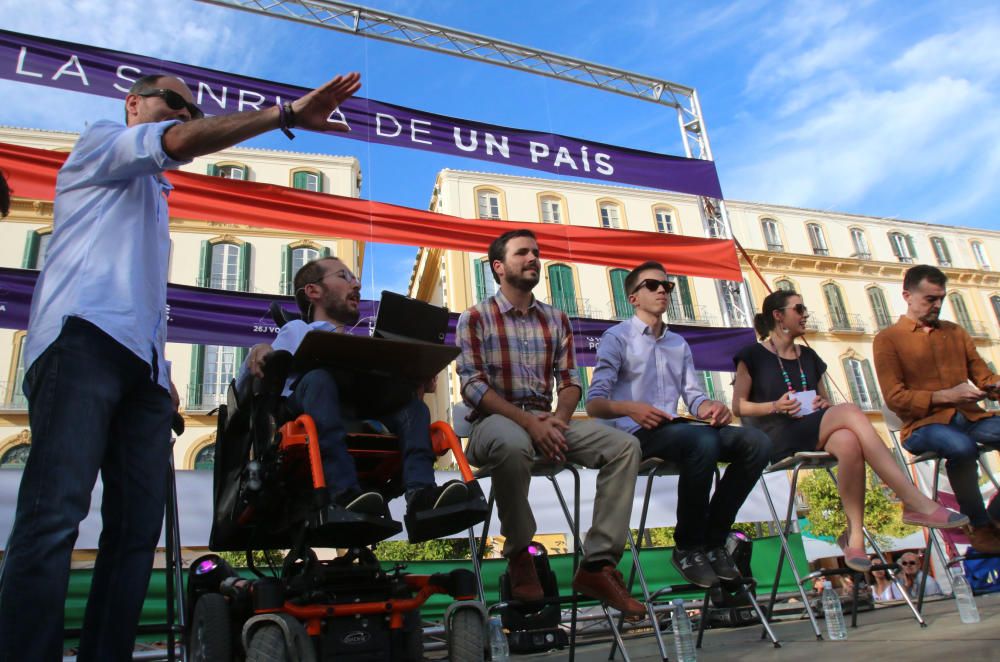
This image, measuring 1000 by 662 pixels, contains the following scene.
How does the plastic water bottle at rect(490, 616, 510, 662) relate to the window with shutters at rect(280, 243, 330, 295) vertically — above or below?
below

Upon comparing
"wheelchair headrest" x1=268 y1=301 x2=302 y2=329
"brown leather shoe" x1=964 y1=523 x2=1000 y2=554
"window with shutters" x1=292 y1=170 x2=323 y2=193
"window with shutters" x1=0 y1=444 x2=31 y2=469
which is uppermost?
"window with shutters" x1=292 y1=170 x2=323 y2=193

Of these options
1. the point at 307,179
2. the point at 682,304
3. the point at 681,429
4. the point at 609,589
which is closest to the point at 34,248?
the point at 307,179

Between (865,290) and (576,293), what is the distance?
15.2 meters

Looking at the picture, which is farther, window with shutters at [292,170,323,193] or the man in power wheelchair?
window with shutters at [292,170,323,193]

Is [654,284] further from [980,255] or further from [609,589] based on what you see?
[980,255]

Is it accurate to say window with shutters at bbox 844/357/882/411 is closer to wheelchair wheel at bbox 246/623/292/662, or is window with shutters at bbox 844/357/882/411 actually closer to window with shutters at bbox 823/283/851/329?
window with shutters at bbox 823/283/851/329

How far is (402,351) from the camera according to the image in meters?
2.54

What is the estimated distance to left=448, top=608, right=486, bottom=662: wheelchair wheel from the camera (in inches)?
86.1

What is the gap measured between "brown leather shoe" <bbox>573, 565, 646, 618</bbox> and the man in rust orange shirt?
2338mm

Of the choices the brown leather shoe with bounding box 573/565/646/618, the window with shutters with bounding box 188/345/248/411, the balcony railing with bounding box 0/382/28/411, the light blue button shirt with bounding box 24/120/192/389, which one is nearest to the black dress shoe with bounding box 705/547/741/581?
the brown leather shoe with bounding box 573/565/646/618

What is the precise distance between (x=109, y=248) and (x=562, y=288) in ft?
82.4

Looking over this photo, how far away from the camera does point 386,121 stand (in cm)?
615

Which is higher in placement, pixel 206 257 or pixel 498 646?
pixel 206 257

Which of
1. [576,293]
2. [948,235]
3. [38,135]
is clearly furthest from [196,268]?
[948,235]
